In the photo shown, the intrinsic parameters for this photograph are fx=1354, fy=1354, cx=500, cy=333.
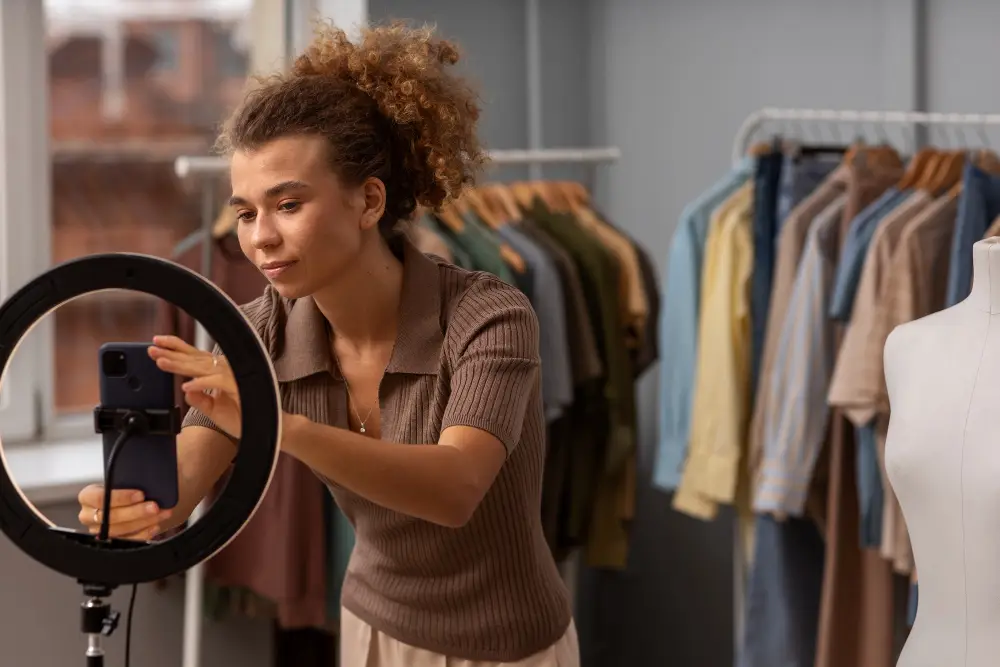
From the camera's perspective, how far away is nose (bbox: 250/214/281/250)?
1.29 meters

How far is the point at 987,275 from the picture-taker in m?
1.44

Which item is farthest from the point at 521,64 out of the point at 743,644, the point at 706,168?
the point at 743,644

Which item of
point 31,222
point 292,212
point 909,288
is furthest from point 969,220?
point 31,222

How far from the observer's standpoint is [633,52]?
136 inches

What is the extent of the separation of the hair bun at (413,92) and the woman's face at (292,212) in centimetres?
9

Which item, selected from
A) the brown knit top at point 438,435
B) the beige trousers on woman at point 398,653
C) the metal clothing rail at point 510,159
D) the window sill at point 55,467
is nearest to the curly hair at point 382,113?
the brown knit top at point 438,435

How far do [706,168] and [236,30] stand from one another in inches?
45.9

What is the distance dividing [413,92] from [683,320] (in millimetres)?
1402

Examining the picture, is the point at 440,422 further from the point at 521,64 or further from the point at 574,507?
the point at 521,64

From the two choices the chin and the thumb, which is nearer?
the thumb

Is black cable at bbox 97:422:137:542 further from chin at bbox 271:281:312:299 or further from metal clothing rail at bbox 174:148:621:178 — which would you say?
metal clothing rail at bbox 174:148:621:178

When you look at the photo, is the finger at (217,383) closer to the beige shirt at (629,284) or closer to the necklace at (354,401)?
the necklace at (354,401)

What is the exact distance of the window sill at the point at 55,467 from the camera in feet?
7.83

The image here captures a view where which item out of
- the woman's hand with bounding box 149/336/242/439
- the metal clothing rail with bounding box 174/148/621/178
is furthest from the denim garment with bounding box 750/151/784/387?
the woman's hand with bounding box 149/336/242/439
